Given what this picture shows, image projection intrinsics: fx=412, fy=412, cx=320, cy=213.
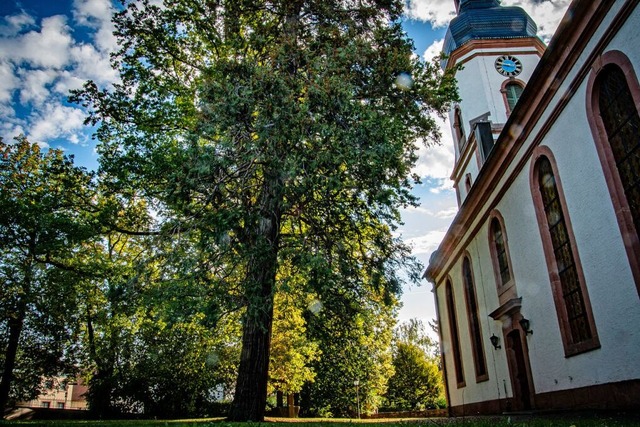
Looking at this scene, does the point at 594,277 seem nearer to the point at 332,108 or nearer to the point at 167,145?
the point at 332,108

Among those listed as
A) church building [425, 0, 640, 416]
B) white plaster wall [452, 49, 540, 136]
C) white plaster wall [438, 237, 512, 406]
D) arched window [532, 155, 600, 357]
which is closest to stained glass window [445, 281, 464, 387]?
white plaster wall [438, 237, 512, 406]

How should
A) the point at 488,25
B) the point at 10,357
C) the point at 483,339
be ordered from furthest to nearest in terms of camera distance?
1. the point at 488,25
2. the point at 10,357
3. the point at 483,339

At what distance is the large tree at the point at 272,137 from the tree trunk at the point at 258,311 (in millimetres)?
30

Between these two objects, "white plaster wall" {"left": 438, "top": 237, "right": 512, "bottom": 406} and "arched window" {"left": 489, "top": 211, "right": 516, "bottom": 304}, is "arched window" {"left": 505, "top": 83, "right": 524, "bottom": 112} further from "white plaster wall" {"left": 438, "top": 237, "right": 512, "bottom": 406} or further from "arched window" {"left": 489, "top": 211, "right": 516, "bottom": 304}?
"arched window" {"left": 489, "top": 211, "right": 516, "bottom": 304}

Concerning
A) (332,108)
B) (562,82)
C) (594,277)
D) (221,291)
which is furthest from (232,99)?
(594,277)

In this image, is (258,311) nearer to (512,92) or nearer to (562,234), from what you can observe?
(562,234)

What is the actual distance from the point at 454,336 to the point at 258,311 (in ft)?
47.9

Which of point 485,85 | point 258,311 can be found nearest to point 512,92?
point 485,85

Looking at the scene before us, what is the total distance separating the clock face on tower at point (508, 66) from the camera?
18.8 m

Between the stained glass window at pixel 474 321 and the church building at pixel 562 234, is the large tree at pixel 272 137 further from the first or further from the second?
the stained glass window at pixel 474 321

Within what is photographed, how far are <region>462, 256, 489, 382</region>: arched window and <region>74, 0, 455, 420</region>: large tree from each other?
28.3 ft

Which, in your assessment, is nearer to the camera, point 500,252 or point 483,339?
point 500,252

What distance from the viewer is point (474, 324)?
1677 cm

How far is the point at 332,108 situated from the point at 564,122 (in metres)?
5.41
